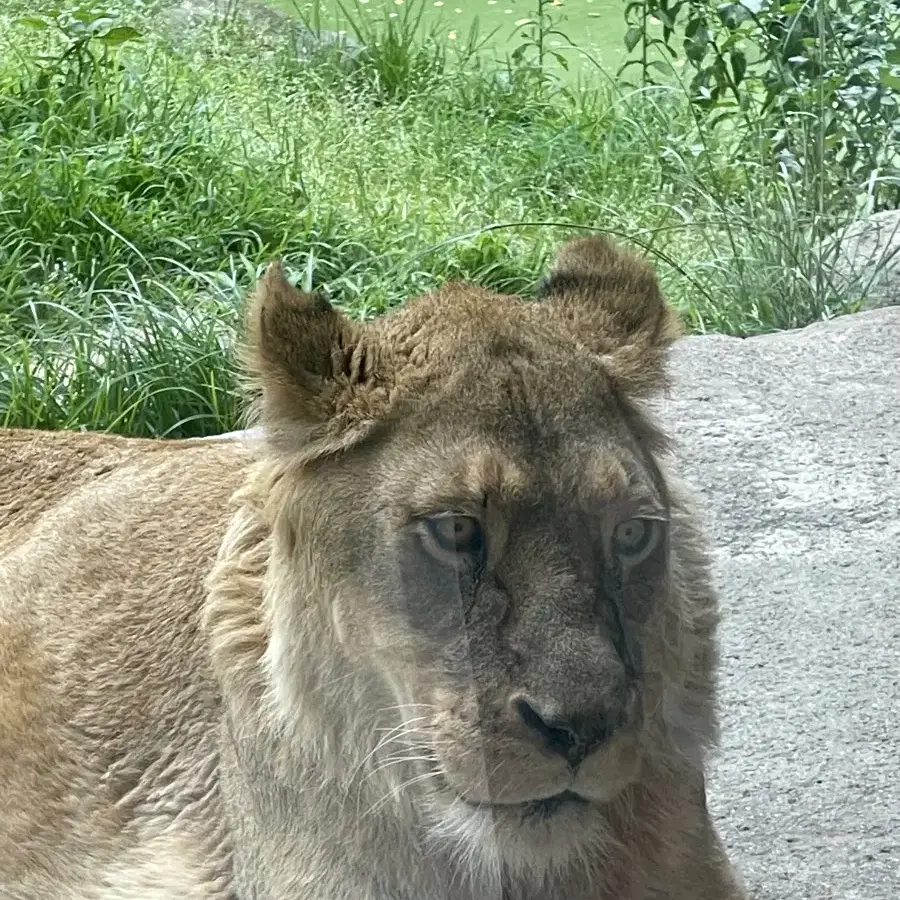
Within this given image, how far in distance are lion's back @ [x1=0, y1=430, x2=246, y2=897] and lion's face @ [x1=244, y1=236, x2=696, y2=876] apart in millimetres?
454

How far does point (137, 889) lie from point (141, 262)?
2.14m

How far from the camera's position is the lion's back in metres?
2.26

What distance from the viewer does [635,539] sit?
69.9 inches

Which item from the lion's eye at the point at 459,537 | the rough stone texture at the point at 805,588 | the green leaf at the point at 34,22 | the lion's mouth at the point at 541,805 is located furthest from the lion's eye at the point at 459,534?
the green leaf at the point at 34,22

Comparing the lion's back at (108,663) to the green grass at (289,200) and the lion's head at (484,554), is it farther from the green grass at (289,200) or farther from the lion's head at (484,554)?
the green grass at (289,200)

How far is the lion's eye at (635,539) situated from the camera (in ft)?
5.74

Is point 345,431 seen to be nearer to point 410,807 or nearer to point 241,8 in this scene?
point 410,807

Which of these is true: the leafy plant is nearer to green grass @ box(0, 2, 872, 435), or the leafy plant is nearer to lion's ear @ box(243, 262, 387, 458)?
green grass @ box(0, 2, 872, 435)

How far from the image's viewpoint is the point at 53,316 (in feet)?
13.5

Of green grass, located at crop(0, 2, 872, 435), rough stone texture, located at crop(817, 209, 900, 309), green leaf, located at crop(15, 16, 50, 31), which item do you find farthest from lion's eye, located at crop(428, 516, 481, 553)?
green leaf, located at crop(15, 16, 50, 31)

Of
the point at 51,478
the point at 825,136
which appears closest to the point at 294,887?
the point at 51,478

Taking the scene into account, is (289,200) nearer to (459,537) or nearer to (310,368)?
(310,368)

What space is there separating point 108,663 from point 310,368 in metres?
0.72

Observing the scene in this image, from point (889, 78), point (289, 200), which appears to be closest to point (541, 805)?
point (289, 200)
